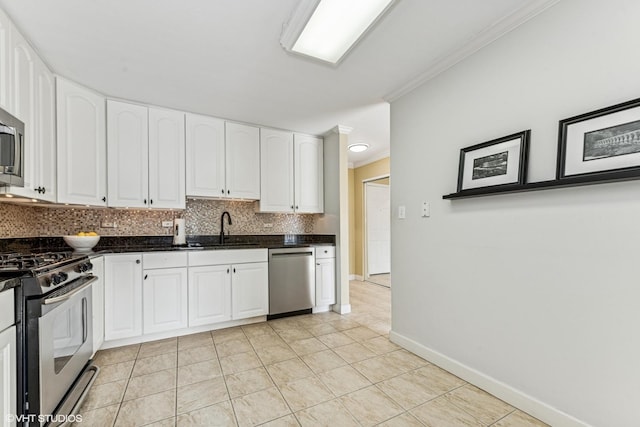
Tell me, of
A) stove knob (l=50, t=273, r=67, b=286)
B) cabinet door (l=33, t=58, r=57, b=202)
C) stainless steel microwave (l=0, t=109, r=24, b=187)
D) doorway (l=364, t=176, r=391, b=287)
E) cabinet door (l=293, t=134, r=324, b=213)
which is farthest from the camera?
doorway (l=364, t=176, r=391, b=287)

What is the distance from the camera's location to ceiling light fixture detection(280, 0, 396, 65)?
5.11 ft

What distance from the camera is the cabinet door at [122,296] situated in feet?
8.25

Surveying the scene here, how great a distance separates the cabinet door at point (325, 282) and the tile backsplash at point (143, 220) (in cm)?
77

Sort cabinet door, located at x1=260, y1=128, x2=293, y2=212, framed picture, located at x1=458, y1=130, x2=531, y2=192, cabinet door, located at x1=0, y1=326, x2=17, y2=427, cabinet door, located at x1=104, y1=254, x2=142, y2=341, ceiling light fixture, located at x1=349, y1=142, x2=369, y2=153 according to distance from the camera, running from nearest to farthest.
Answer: cabinet door, located at x1=0, y1=326, x2=17, y2=427 → framed picture, located at x1=458, y1=130, x2=531, y2=192 → cabinet door, located at x1=104, y1=254, x2=142, y2=341 → cabinet door, located at x1=260, y1=128, x2=293, y2=212 → ceiling light fixture, located at x1=349, y1=142, x2=369, y2=153

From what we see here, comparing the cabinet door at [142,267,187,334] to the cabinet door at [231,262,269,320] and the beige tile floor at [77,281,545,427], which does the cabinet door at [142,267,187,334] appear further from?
the cabinet door at [231,262,269,320]

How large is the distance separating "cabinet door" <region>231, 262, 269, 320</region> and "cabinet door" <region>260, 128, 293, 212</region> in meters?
0.76

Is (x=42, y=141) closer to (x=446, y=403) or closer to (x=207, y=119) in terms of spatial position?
(x=207, y=119)

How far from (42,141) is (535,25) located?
3.38 meters

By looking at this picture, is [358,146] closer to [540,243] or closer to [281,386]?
[540,243]

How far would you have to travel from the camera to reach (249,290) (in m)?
3.16

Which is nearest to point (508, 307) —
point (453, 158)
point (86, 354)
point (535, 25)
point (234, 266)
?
point (453, 158)

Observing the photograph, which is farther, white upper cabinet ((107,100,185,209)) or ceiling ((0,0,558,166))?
white upper cabinet ((107,100,185,209))

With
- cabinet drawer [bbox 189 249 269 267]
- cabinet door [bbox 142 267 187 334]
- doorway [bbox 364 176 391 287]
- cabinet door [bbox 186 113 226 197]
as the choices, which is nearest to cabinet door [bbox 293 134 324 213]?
cabinet drawer [bbox 189 249 269 267]

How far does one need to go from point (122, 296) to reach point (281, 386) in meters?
1.72
